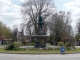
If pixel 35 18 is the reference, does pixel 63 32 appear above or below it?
below

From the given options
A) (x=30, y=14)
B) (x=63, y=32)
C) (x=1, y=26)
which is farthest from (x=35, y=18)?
(x=1, y=26)

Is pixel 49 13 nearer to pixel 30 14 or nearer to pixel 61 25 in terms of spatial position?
pixel 30 14

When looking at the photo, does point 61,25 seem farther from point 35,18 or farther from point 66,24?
point 35,18

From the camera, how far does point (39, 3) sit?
57.9 m

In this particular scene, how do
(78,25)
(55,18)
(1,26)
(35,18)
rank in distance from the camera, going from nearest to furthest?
(35,18)
(55,18)
(78,25)
(1,26)

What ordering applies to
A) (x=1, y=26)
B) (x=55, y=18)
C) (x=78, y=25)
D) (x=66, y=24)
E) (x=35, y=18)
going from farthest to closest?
(x=1, y=26) < (x=78, y=25) < (x=66, y=24) < (x=55, y=18) < (x=35, y=18)

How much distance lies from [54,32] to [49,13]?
1112 cm

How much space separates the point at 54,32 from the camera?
6781 cm

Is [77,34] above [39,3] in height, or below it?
below

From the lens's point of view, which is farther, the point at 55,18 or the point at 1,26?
the point at 1,26

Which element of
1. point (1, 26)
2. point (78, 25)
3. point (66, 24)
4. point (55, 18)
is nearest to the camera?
point (55, 18)

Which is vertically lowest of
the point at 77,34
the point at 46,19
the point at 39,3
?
the point at 77,34

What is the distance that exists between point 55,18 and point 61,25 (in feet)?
11.5

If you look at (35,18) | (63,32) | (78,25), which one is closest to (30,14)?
(35,18)
